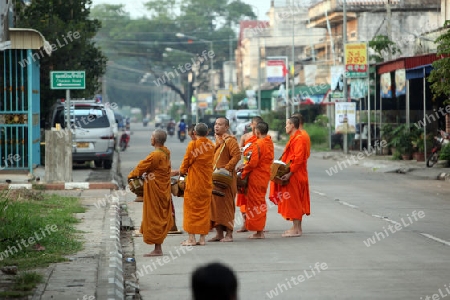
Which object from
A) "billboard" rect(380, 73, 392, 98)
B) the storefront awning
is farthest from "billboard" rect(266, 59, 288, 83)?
the storefront awning

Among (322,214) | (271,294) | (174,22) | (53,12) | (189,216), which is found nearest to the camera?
(271,294)

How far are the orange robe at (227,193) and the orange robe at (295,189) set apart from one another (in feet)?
2.68

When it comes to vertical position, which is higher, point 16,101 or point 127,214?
point 16,101

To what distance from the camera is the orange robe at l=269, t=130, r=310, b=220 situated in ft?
44.0

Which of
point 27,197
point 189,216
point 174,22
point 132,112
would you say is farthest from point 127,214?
point 132,112

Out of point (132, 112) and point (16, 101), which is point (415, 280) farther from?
point (132, 112)

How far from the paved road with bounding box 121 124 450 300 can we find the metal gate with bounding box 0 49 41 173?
496cm

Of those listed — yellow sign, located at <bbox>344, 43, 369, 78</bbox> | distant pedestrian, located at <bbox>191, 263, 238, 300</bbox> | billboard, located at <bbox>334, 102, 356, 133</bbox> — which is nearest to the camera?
distant pedestrian, located at <bbox>191, 263, 238, 300</bbox>

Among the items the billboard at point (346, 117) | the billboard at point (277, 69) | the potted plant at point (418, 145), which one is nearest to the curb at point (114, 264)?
the potted plant at point (418, 145)

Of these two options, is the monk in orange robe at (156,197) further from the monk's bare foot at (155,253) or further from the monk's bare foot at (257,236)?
the monk's bare foot at (257,236)

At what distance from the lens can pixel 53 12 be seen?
32.0 meters

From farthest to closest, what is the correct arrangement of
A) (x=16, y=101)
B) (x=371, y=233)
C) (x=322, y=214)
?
1. (x=16, y=101)
2. (x=322, y=214)
3. (x=371, y=233)

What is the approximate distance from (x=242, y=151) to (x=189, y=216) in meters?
1.71

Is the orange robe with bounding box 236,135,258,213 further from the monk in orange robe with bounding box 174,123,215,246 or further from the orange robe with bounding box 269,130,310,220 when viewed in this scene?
the monk in orange robe with bounding box 174,123,215,246
